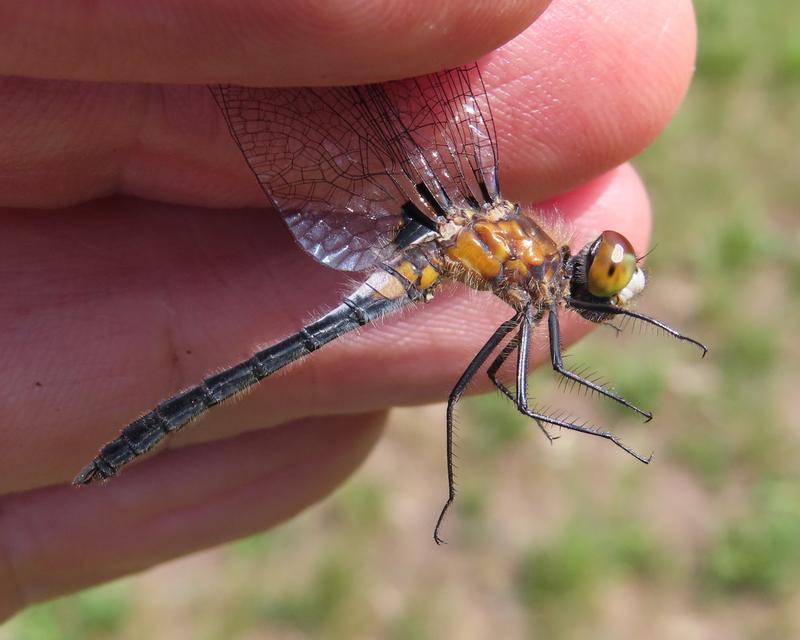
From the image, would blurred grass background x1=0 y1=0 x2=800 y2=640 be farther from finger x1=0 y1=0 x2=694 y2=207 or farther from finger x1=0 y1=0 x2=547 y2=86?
finger x1=0 y1=0 x2=547 y2=86

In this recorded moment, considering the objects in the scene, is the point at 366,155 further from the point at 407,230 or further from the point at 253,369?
the point at 253,369

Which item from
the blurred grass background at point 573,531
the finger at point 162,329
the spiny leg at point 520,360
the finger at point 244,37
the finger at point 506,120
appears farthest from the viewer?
the blurred grass background at point 573,531

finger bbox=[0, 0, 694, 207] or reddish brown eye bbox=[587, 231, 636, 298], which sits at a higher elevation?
finger bbox=[0, 0, 694, 207]

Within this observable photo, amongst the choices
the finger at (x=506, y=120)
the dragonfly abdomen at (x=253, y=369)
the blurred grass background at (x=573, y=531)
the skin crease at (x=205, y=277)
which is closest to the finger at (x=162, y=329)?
the skin crease at (x=205, y=277)

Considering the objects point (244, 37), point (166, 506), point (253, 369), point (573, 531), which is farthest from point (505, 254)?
point (573, 531)

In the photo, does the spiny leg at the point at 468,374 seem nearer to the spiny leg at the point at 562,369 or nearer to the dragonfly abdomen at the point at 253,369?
the spiny leg at the point at 562,369

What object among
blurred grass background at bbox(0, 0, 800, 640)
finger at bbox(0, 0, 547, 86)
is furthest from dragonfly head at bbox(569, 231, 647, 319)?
blurred grass background at bbox(0, 0, 800, 640)
